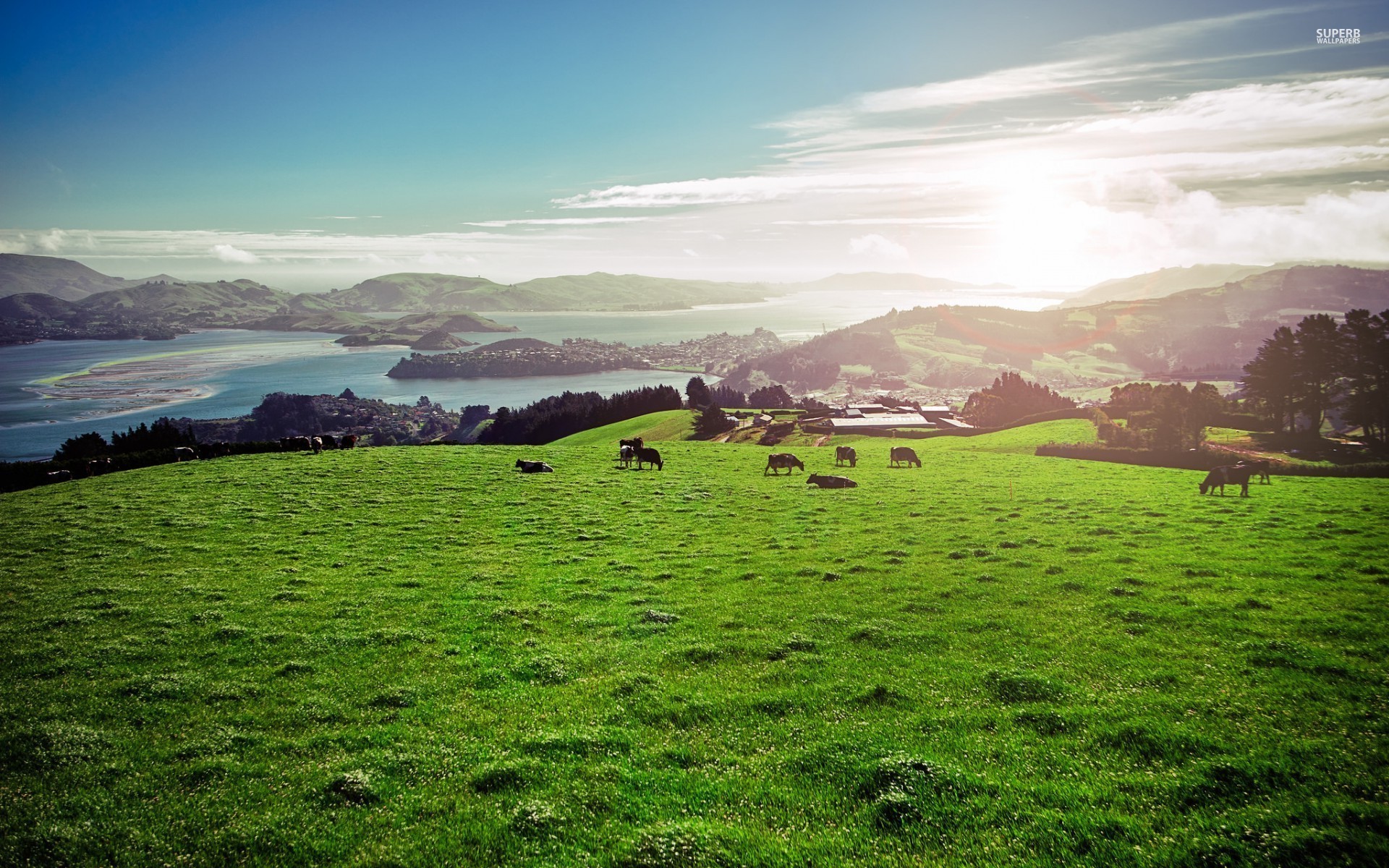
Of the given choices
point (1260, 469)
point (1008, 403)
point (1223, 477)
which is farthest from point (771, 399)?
point (1223, 477)

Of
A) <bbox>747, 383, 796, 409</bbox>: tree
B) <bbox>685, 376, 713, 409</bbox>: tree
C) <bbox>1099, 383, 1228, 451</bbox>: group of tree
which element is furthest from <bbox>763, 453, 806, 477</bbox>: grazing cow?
<bbox>747, 383, 796, 409</bbox>: tree

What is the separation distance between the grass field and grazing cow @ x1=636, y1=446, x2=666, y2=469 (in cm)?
1751

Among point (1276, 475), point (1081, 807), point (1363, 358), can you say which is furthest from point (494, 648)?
point (1363, 358)

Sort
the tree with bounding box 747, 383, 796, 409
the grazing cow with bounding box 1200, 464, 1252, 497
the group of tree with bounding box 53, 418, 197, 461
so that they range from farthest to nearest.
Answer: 1. the tree with bounding box 747, 383, 796, 409
2. the group of tree with bounding box 53, 418, 197, 461
3. the grazing cow with bounding box 1200, 464, 1252, 497

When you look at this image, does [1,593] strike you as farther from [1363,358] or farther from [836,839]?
[1363,358]

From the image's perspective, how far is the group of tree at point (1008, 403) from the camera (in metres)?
108

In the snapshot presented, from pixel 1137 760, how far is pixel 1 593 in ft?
98.9

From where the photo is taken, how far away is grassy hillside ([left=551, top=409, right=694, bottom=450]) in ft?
264

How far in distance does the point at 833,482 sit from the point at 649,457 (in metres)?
14.1

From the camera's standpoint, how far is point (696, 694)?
40.5ft

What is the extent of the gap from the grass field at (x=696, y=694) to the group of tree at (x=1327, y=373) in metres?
55.3

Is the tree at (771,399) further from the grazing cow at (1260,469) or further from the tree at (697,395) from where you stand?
the grazing cow at (1260,469)

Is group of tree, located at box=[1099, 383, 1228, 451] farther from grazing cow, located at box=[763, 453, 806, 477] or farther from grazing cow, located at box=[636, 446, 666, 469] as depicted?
grazing cow, located at box=[636, 446, 666, 469]

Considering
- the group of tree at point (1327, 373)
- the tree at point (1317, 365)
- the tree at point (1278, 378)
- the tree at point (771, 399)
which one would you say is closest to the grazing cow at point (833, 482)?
the group of tree at point (1327, 373)
